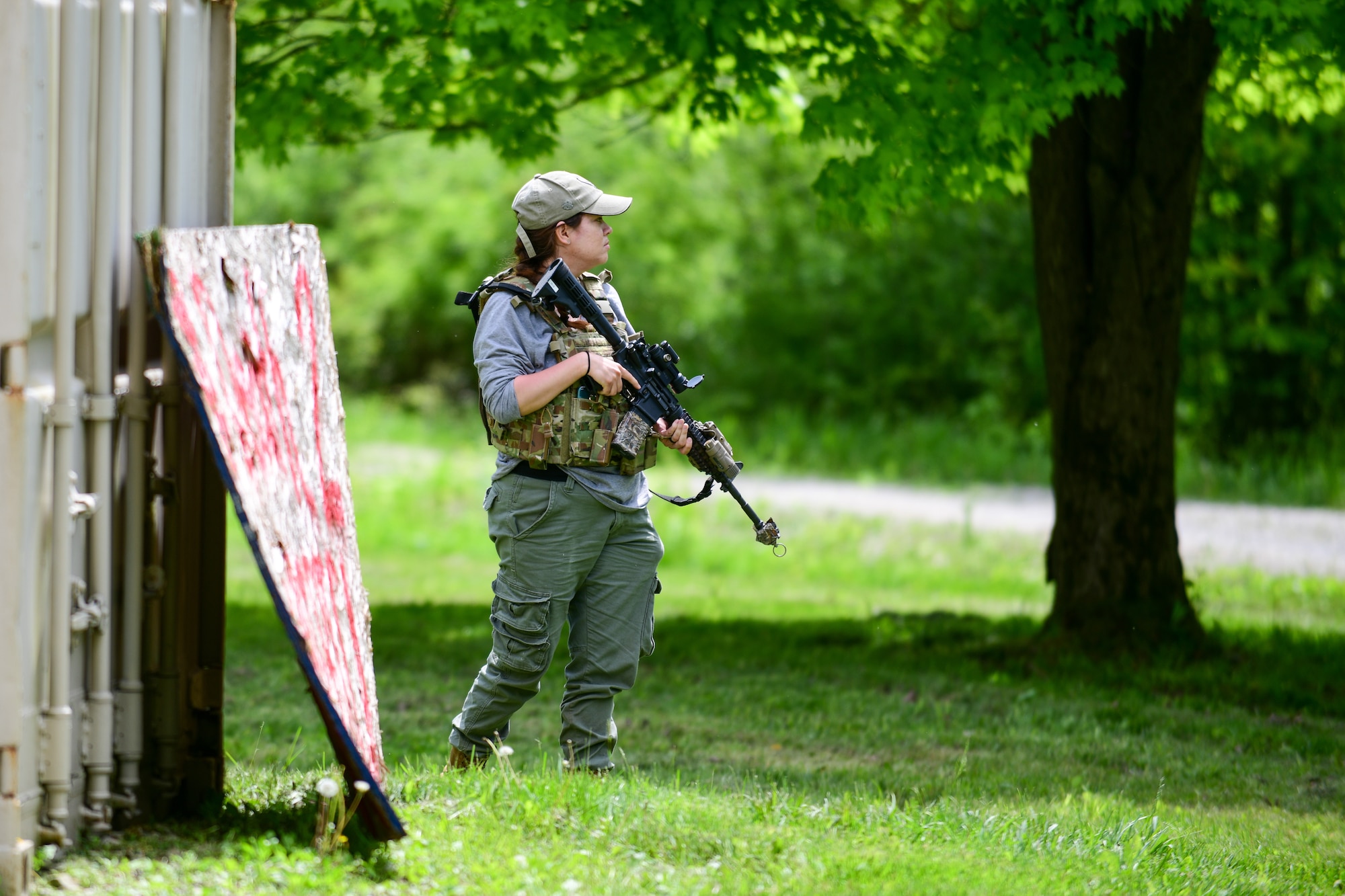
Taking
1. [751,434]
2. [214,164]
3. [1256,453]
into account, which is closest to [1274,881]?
[214,164]

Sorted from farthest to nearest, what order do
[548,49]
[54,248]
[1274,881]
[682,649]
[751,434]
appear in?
[751,434] → [682,649] → [548,49] → [1274,881] → [54,248]

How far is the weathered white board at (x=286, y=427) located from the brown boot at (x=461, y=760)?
25.1 inches

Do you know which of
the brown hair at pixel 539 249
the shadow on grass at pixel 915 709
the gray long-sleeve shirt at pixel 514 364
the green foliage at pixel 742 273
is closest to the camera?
the gray long-sleeve shirt at pixel 514 364

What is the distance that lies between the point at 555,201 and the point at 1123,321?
419cm

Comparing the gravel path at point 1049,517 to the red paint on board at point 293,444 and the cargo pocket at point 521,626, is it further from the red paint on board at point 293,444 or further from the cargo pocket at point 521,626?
the red paint on board at point 293,444

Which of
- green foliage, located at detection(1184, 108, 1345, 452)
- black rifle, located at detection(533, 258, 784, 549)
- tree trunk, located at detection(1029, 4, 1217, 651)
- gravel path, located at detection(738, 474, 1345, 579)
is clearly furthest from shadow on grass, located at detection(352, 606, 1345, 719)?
green foliage, located at detection(1184, 108, 1345, 452)

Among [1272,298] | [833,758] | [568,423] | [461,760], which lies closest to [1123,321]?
[833,758]

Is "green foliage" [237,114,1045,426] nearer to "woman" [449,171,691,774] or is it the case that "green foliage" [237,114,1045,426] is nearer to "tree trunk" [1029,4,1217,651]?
"tree trunk" [1029,4,1217,651]

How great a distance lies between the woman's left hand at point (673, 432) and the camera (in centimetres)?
430

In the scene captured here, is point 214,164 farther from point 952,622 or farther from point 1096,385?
point 952,622

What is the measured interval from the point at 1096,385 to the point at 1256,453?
10.9 meters

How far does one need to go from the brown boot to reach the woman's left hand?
3.72 ft

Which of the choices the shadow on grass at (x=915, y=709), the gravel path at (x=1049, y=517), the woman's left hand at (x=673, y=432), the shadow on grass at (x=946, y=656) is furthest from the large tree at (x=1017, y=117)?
the gravel path at (x=1049, y=517)

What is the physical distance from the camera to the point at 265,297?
3.74 m
